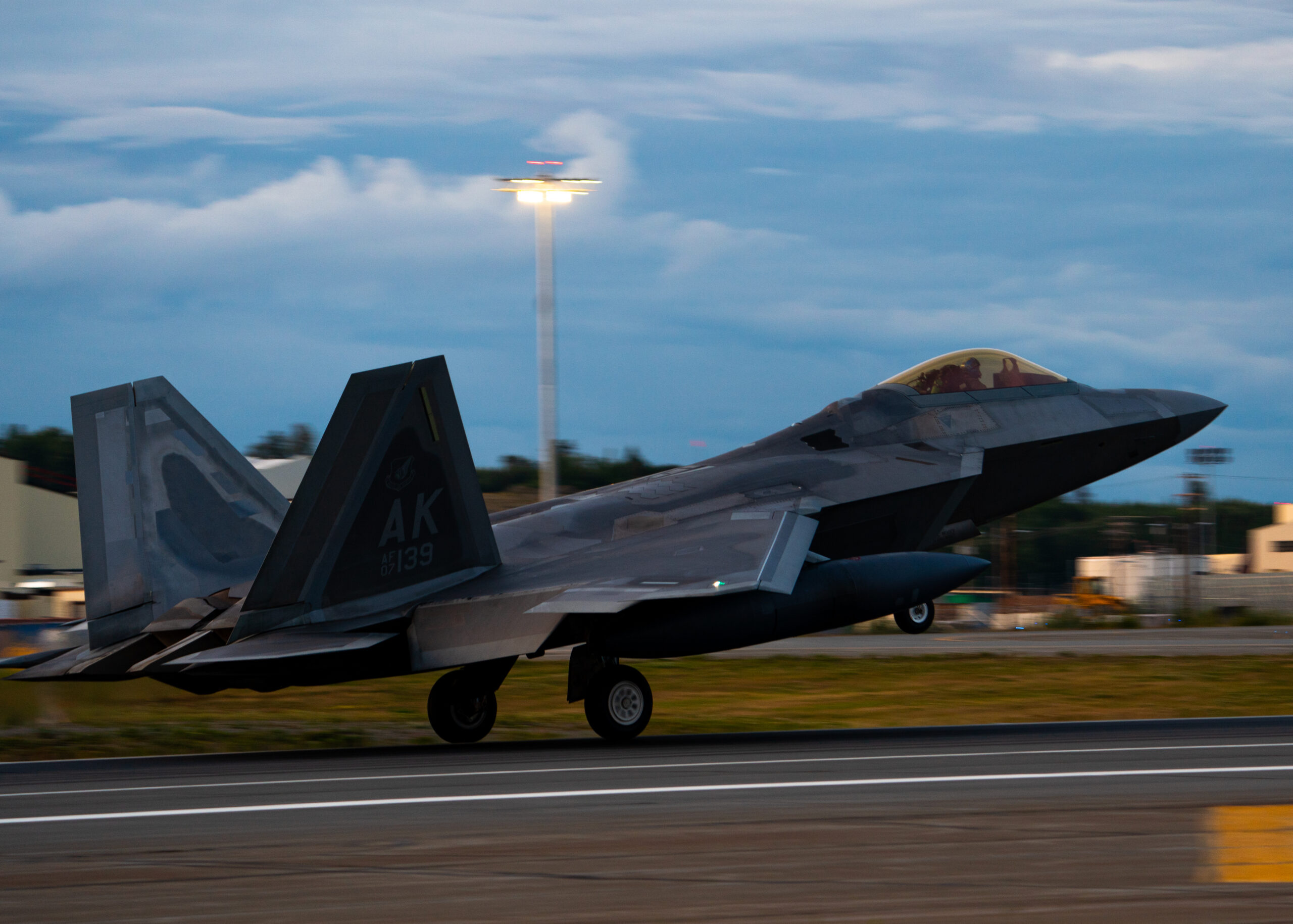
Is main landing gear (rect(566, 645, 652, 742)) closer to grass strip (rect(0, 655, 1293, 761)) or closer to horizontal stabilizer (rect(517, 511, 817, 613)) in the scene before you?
horizontal stabilizer (rect(517, 511, 817, 613))

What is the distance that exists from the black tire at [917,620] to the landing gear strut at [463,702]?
4745 mm

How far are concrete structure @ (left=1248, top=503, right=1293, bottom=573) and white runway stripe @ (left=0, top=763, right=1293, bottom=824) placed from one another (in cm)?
8752

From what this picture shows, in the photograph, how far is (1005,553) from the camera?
80.7 m

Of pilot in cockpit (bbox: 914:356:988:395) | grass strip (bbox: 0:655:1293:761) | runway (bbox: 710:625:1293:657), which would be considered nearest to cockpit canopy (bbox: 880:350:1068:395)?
pilot in cockpit (bbox: 914:356:988:395)

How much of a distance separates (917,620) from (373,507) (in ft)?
22.7

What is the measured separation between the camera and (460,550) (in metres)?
14.0

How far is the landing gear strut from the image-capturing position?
48.9ft

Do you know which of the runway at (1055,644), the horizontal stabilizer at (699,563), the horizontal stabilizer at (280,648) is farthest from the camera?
the runway at (1055,644)

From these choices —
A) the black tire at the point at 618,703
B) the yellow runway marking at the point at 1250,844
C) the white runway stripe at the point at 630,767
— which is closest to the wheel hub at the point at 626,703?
the black tire at the point at 618,703

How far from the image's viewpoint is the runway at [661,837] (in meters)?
6.40

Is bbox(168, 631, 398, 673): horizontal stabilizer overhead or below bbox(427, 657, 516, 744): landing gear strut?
overhead

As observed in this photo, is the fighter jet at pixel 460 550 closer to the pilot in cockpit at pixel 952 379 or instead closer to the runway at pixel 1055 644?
the pilot in cockpit at pixel 952 379

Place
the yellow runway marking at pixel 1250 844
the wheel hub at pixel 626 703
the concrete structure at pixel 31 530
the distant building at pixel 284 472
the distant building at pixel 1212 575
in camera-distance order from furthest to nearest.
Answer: the distant building at pixel 1212 575 → the concrete structure at pixel 31 530 → the distant building at pixel 284 472 → the wheel hub at pixel 626 703 → the yellow runway marking at pixel 1250 844

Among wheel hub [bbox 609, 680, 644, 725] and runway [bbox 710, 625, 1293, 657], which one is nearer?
wheel hub [bbox 609, 680, 644, 725]
